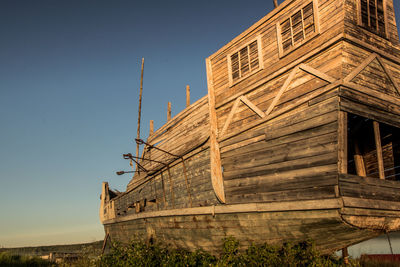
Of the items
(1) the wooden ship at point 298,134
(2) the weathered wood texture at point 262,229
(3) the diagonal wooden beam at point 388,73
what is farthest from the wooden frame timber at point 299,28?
(2) the weathered wood texture at point 262,229

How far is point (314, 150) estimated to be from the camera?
7562mm

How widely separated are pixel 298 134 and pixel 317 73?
161 centimetres

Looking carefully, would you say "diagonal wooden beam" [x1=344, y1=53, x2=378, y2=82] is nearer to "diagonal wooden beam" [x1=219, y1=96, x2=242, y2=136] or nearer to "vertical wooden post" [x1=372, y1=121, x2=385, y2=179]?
"vertical wooden post" [x1=372, y1=121, x2=385, y2=179]

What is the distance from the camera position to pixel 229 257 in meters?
9.12

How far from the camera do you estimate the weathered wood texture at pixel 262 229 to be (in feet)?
24.1

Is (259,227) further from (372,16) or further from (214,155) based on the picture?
(372,16)

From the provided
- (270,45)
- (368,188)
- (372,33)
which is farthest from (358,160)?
(270,45)

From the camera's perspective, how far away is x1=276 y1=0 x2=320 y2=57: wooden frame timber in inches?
336

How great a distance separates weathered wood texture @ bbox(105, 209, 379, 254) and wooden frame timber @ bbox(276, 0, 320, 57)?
4601 mm

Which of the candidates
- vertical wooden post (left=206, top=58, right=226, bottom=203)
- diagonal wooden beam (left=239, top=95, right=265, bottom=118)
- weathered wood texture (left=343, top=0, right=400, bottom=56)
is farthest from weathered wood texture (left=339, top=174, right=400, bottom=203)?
vertical wooden post (left=206, top=58, right=226, bottom=203)

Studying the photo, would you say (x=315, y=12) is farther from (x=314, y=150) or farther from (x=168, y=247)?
(x=168, y=247)

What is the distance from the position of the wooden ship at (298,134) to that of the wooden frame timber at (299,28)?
0.03 metres

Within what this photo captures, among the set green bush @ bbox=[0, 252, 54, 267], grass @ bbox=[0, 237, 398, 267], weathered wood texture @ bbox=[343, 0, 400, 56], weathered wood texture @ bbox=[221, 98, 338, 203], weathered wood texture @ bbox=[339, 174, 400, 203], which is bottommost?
green bush @ bbox=[0, 252, 54, 267]

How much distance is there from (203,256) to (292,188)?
4315 mm
